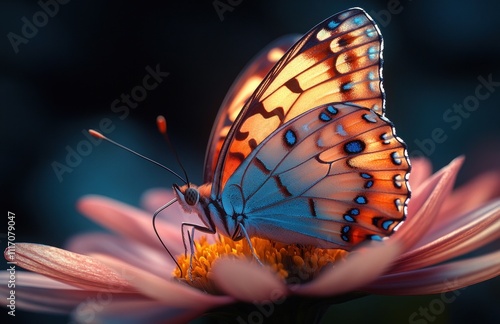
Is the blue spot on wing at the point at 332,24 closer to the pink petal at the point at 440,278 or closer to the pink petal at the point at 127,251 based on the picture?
the pink petal at the point at 440,278

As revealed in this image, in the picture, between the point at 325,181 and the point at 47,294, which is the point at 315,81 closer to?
the point at 325,181

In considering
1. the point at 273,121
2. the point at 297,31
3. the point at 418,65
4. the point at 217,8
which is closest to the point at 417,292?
the point at 273,121

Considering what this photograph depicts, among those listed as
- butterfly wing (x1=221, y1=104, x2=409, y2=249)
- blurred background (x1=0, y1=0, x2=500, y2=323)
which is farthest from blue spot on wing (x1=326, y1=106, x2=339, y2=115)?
blurred background (x1=0, y1=0, x2=500, y2=323)

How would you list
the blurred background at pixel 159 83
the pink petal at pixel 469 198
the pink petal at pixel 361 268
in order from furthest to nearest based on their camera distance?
the blurred background at pixel 159 83
the pink petal at pixel 469 198
the pink petal at pixel 361 268

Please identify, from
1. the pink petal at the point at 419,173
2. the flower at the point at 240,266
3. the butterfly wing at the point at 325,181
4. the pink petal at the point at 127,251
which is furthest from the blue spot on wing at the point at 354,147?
the pink petal at the point at 127,251

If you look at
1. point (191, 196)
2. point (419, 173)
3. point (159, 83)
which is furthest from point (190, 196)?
point (159, 83)

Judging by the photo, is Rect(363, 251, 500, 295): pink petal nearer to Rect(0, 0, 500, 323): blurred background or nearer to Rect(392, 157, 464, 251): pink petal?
Rect(392, 157, 464, 251): pink petal
